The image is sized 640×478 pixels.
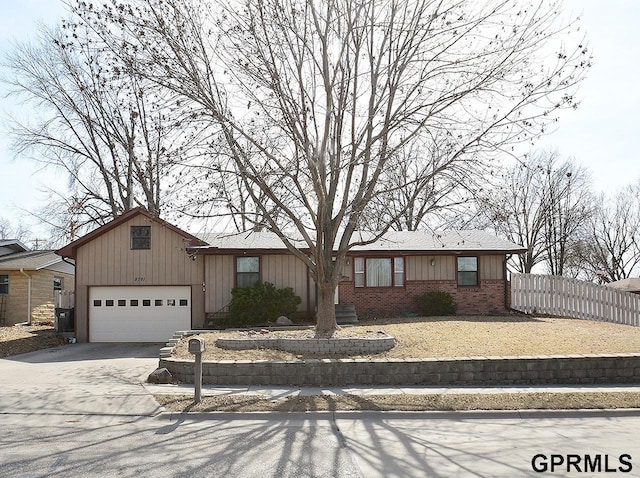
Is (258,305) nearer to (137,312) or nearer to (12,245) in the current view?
(137,312)

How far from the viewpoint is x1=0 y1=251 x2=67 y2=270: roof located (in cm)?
2481

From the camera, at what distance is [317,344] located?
44.4 feet

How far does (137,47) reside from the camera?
13273 mm

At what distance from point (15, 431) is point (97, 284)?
12.9m

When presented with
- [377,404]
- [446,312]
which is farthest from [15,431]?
[446,312]

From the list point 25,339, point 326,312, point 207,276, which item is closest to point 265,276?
point 207,276

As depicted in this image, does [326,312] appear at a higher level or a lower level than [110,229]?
lower

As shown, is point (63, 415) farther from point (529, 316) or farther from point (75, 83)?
point (75, 83)

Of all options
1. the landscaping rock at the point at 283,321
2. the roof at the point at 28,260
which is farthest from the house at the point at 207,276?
the roof at the point at 28,260

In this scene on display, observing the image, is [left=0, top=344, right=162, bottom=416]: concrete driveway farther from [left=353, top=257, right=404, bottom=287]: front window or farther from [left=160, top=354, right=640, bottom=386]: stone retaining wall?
[left=353, top=257, right=404, bottom=287]: front window

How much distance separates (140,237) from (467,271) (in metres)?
12.2

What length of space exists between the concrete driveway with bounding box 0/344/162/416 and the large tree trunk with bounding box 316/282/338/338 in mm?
4134

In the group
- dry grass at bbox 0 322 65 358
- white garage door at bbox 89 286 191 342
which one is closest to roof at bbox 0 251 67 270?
dry grass at bbox 0 322 65 358

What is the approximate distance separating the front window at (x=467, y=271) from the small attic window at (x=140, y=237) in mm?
11566
